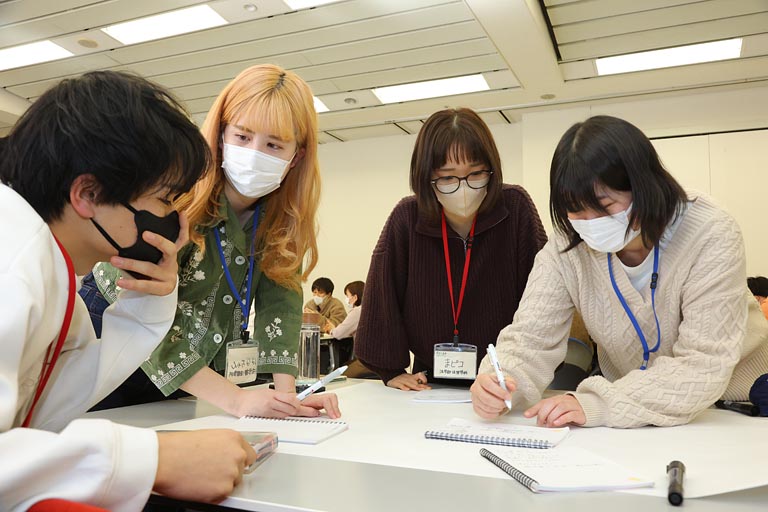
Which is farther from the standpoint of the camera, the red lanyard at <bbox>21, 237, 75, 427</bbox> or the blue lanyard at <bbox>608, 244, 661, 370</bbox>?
the blue lanyard at <bbox>608, 244, 661, 370</bbox>

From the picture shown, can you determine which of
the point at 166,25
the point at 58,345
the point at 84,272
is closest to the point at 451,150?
the point at 84,272

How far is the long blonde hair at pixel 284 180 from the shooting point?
144cm

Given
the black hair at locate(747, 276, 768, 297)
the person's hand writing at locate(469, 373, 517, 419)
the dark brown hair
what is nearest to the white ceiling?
the black hair at locate(747, 276, 768, 297)

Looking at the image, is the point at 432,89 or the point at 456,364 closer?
the point at 456,364

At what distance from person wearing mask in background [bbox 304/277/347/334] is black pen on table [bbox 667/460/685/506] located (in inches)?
222

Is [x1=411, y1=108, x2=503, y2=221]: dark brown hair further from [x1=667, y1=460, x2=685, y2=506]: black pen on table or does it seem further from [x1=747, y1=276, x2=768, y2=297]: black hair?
[x1=747, y1=276, x2=768, y2=297]: black hair

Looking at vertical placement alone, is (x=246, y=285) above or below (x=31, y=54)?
below

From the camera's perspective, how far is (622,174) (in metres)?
1.36

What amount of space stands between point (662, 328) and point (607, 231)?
27 centimetres

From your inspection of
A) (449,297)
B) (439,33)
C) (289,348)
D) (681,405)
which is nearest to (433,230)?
(449,297)

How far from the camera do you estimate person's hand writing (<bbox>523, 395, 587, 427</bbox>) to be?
3.98 feet

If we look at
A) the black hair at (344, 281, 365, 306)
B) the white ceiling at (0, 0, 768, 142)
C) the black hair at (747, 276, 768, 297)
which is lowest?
the black hair at (344, 281, 365, 306)

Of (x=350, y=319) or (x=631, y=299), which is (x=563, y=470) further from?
(x=350, y=319)

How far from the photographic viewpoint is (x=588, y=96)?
19.8 ft
